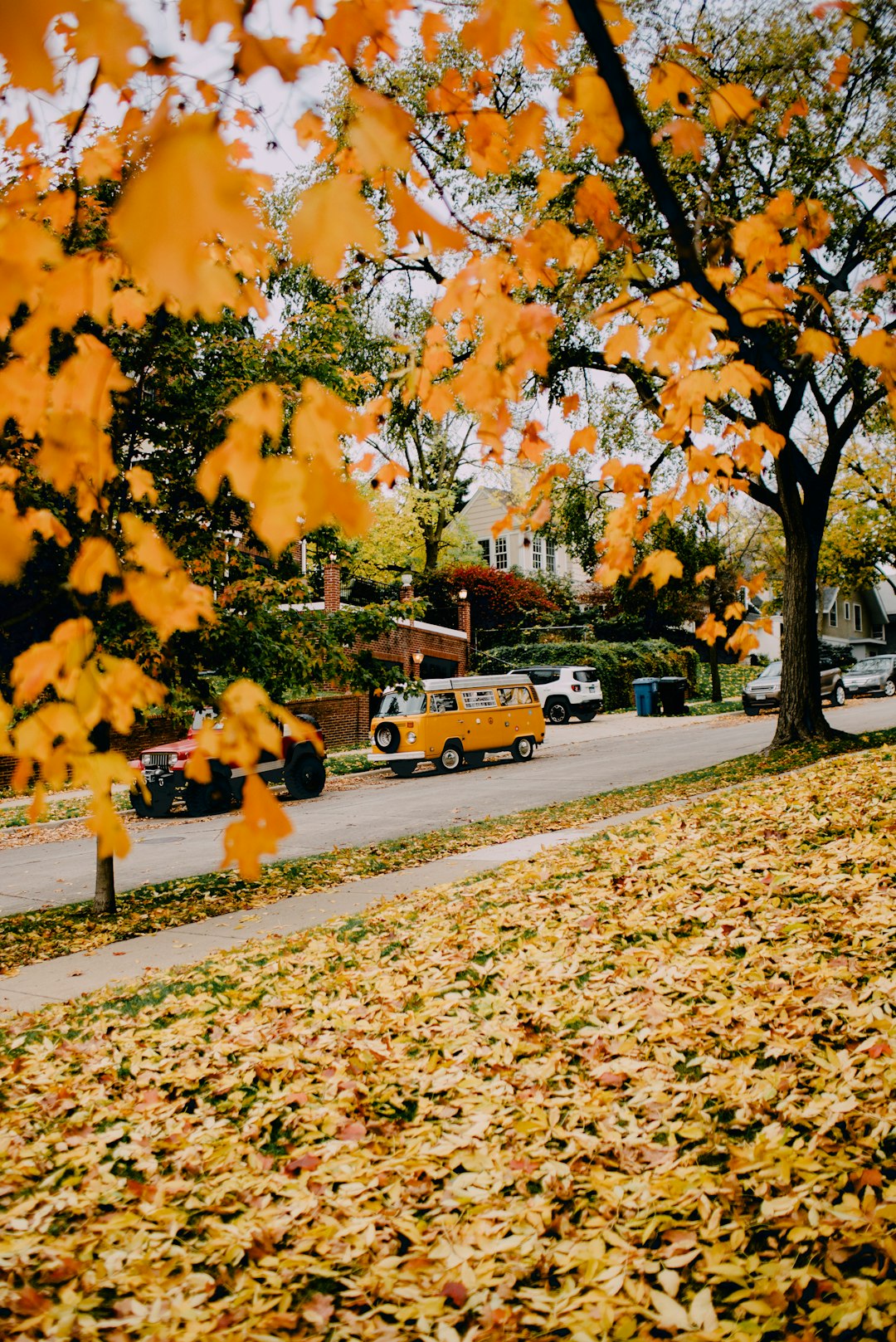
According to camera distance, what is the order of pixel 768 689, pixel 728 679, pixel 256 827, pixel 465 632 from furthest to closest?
1. pixel 728 679
2. pixel 465 632
3. pixel 768 689
4. pixel 256 827

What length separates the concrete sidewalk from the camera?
6.42m

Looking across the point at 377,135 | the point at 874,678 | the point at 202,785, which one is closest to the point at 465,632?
the point at 874,678

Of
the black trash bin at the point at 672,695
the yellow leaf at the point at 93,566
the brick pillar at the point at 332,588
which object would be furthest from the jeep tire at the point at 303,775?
the black trash bin at the point at 672,695

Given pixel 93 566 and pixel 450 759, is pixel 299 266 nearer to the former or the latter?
pixel 93 566

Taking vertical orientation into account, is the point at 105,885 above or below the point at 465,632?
below

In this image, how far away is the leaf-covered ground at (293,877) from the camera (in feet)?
26.2

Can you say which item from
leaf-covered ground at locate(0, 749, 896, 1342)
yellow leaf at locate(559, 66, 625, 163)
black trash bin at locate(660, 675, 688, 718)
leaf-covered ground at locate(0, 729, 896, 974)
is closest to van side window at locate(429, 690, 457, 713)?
leaf-covered ground at locate(0, 729, 896, 974)

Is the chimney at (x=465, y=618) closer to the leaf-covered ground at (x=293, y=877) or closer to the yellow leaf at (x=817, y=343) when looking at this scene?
the leaf-covered ground at (x=293, y=877)

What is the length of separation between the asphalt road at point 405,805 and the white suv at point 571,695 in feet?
16.1

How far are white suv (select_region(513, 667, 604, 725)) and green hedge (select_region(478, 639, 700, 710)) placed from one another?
11.5 feet

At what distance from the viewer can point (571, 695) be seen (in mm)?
30312

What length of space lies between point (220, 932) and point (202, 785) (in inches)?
274

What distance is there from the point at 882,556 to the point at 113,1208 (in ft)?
119

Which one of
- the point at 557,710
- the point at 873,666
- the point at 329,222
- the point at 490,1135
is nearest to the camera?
the point at 329,222
